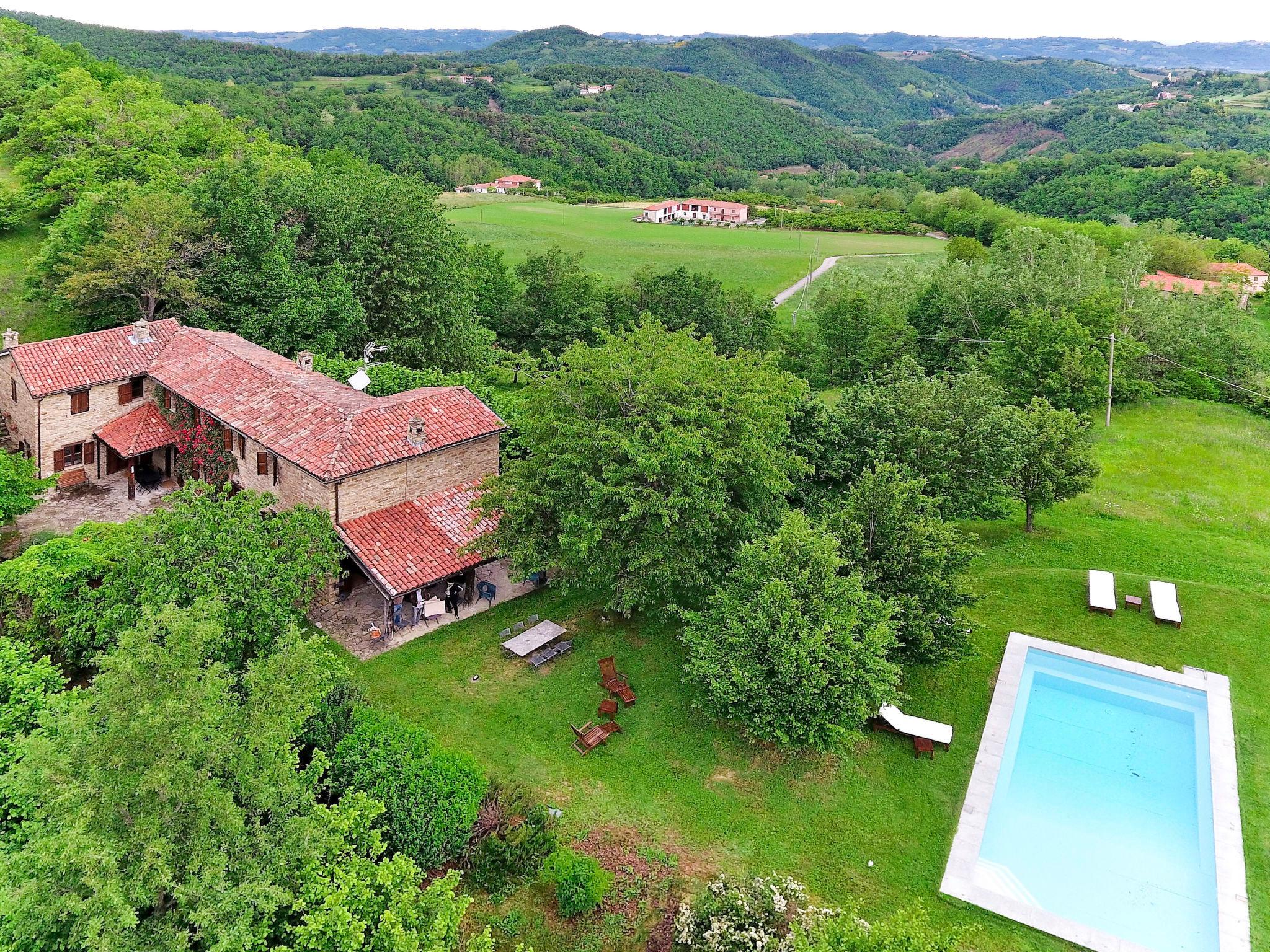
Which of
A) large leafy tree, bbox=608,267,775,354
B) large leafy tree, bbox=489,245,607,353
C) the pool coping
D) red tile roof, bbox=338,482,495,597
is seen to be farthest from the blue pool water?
large leafy tree, bbox=489,245,607,353

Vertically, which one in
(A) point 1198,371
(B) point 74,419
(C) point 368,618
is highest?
(A) point 1198,371

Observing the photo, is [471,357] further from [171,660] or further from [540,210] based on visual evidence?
[540,210]

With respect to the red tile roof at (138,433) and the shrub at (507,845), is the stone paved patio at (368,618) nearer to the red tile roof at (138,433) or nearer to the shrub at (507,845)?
the shrub at (507,845)

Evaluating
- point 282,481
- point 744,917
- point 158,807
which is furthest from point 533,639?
point 158,807

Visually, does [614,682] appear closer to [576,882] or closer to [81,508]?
[576,882]

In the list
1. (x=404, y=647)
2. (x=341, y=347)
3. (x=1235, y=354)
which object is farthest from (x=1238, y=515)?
(x=341, y=347)

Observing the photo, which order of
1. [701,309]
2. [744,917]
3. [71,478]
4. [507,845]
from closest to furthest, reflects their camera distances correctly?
[744,917] < [507,845] < [71,478] < [701,309]

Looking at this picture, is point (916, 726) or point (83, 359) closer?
point (916, 726)
